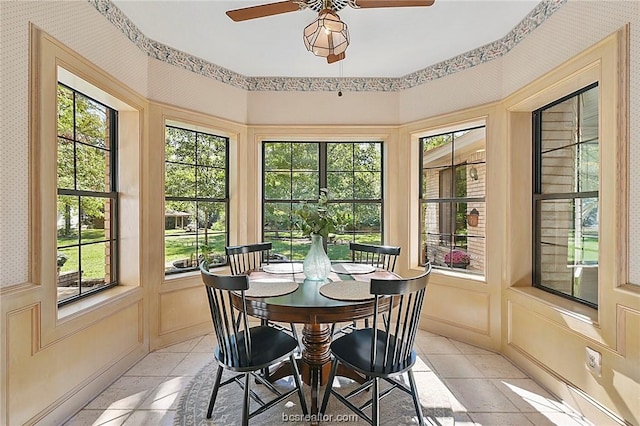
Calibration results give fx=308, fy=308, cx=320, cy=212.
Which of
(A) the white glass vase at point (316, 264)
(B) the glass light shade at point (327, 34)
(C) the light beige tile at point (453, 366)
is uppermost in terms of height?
(B) the glass light shade at point (327, 34)

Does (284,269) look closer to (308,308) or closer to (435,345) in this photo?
(308,308)

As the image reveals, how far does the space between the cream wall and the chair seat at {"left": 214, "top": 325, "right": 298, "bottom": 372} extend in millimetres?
1046

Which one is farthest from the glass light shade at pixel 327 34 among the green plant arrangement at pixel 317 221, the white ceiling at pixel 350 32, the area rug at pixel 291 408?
the area rug at pixel 291 408

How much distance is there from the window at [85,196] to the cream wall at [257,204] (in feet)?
0.86

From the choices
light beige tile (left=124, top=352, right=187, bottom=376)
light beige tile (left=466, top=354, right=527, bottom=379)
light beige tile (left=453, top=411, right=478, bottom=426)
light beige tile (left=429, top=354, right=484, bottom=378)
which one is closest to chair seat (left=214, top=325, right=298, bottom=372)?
light beige tile (left=124, top=352, right=187, bottom=376)

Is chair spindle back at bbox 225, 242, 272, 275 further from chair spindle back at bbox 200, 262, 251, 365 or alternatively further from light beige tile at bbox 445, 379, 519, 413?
light beige tile at bbox 445, 379, 519, 413

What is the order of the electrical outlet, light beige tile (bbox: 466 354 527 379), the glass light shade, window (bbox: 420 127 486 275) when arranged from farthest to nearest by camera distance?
window (bbox: 420 127 486 275) < light beige tile (bbox: 466 354 527 379) < the electrical outlet < the glass light shade

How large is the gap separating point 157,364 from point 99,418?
654 millimetres

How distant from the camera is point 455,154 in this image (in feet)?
10.8

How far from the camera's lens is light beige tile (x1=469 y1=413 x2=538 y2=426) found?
6.31 ft

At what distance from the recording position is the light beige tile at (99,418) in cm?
194

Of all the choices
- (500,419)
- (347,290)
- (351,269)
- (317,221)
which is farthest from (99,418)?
(500,419)

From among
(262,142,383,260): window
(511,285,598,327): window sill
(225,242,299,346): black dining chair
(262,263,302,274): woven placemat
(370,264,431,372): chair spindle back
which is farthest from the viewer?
(262,142,383,260): window

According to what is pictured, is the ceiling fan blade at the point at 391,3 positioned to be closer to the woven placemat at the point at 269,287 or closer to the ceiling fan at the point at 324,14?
the ceiling fan at the point at 324,14
